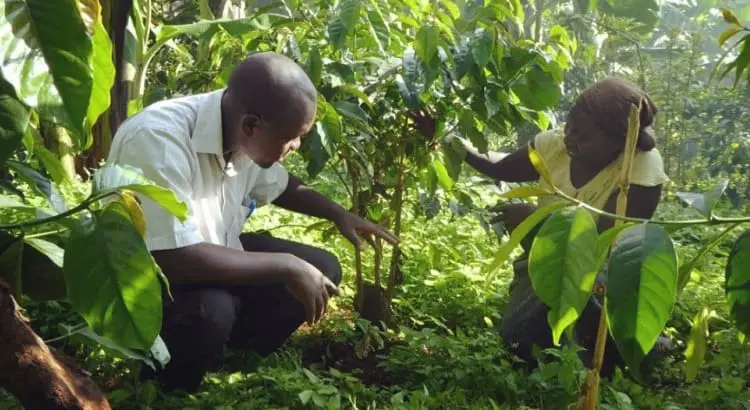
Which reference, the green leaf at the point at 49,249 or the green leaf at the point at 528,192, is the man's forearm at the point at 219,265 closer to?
the green leaf at the point at 49,249

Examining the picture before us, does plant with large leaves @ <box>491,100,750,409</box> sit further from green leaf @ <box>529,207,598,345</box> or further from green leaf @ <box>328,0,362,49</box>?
green leaf @ <box>328,0,362,49</box>

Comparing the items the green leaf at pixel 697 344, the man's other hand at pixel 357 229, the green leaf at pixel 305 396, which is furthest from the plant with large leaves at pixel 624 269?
the man's other hand at pixel 357 229

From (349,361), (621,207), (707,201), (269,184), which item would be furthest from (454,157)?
(707,201)

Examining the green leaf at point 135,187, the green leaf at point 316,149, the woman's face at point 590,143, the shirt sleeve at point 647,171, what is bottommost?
the shirt sleeve at point 647,171

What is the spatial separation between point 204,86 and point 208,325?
2.85 feet

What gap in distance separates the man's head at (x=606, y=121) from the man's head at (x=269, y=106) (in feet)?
2.92

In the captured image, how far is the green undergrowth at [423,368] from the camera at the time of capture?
176 cm

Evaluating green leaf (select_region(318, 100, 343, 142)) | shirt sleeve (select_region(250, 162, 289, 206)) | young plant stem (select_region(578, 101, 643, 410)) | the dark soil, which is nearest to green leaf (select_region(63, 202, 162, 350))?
young plant stem (select_region(578, 101, 643, 410))

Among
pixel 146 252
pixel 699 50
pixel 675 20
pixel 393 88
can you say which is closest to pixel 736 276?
pixel 146 252

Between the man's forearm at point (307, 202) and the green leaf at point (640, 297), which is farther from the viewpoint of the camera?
the man's forearm at point (307, 202)

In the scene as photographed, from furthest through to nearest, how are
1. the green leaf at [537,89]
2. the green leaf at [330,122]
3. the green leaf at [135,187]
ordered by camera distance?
the green leaf at [537,89] → the green leaf at [330,122] → the green leaf at [135,187]

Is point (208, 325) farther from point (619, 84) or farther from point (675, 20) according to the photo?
point (675, 20)

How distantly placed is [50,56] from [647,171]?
6.38 feet

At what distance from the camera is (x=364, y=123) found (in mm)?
2033
